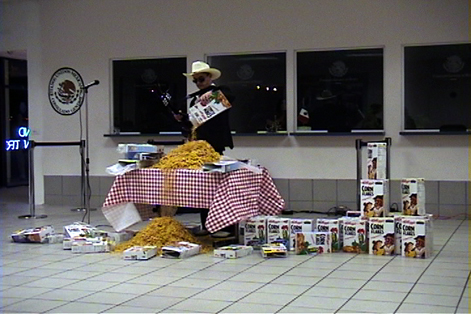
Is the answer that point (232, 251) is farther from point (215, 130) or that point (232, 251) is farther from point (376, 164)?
point (376, 164)

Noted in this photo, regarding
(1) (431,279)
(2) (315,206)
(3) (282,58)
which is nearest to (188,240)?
(1) (431,279)

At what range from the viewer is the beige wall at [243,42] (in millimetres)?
9008

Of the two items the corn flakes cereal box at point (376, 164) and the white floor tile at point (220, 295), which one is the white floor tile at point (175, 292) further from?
the corn flakes cereal box at point (376, 164)

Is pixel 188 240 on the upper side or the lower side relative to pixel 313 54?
lower

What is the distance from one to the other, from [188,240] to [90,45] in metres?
5.02

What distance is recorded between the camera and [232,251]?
20.4 feet

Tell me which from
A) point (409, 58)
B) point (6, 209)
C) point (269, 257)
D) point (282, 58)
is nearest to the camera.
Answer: point (269, 257)

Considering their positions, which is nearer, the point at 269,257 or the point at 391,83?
the point at 269,257

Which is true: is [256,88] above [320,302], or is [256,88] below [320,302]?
above

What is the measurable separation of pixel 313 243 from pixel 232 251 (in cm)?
76

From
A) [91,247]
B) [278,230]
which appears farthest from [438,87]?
[91,247]

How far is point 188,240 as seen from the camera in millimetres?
6684

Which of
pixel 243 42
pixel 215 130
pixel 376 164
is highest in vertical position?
pixel 243 42

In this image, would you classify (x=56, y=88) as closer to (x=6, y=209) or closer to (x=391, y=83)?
(x=6, y=209)
